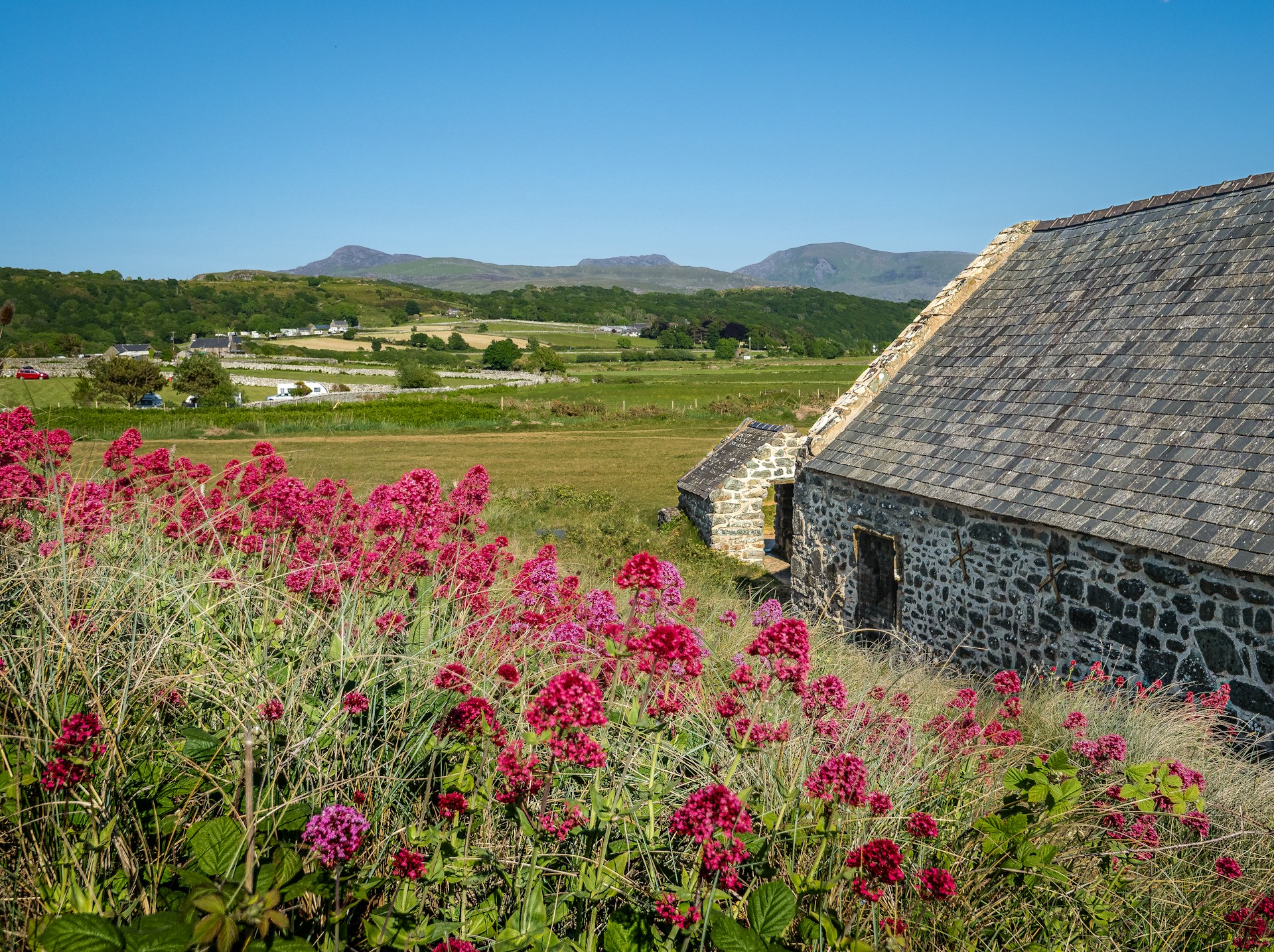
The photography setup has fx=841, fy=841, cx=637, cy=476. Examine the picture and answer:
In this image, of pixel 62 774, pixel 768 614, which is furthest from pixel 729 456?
pixel 62 774

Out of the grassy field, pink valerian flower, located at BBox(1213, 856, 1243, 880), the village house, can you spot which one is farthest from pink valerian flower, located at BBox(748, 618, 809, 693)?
the village house

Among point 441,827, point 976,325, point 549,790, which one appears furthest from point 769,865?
point 976,325

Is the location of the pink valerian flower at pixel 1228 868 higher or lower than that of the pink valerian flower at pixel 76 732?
lower

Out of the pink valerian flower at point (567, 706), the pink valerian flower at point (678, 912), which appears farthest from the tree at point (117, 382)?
the pink valerian flower at point (678, 912)

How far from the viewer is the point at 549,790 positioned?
9.05 ft

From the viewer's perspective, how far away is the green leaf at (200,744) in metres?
2.90

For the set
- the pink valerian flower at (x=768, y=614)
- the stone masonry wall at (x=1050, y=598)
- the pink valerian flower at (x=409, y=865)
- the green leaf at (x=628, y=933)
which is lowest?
the stone masonry wall at (x=1050, y=598)

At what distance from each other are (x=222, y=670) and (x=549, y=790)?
166 cm

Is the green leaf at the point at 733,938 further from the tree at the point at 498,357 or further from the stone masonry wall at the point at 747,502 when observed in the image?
the tree at the point at 498,357

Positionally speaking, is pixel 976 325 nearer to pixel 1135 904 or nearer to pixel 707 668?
pixel 707 668

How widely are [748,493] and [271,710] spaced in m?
15.6

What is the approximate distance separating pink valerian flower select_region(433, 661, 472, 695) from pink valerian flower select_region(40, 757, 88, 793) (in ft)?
3.54

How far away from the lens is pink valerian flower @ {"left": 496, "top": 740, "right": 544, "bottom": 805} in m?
2.50

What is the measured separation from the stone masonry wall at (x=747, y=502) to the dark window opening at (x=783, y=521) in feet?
0.97
